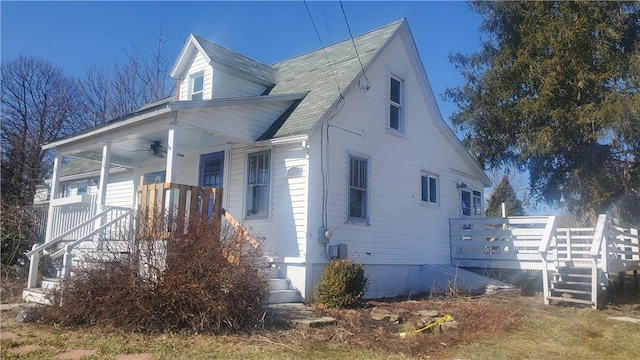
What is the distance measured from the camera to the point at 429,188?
14.3 metres

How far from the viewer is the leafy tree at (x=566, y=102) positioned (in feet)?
50.3

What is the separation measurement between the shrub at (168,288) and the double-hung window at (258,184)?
3.59 m

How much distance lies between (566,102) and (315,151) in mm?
10829

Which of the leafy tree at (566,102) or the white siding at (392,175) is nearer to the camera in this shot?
the white siding at (392,175)

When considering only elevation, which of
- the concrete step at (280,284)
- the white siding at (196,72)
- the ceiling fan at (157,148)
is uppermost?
the white siding at (196,72)

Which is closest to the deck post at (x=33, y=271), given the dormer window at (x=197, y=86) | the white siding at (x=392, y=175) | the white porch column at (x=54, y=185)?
the white porch column at (x=54, y=185)

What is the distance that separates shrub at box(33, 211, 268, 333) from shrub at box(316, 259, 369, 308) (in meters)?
2.19

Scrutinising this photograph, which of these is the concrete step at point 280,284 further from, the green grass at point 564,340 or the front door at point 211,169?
the green grass at point 564,340

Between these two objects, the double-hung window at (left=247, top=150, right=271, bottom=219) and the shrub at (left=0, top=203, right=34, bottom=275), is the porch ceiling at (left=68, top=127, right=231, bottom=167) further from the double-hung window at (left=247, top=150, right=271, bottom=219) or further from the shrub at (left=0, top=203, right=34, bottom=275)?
the shrub at (left=0, top=203, right=34, bottom=275)

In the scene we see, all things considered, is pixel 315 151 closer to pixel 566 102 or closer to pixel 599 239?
pixel 599 239

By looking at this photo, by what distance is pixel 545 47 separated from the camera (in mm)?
16703

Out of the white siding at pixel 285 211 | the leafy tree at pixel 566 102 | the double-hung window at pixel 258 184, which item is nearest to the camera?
the white siding at pixel 285 211

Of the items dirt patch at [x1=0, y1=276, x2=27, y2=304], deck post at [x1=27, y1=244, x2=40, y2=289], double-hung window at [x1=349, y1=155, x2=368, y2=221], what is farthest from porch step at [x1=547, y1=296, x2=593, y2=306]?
dirt patch at [x1=0, y1=276, x2=27, y2=304]

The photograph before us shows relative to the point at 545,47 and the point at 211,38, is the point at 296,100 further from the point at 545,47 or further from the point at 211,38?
the point at 545,47
